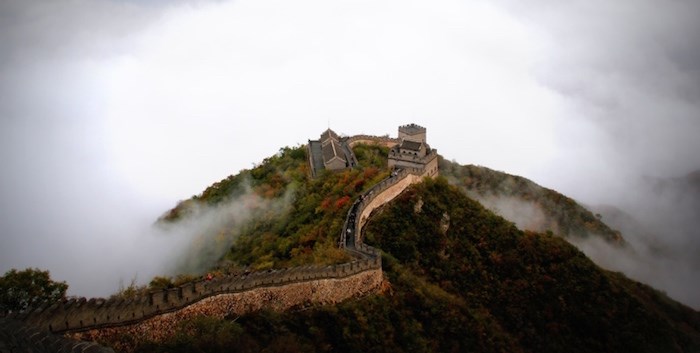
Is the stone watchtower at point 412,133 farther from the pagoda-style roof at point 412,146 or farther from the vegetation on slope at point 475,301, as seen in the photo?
the vegetation on slope at point 475,301

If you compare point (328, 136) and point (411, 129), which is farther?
point (328, 136)

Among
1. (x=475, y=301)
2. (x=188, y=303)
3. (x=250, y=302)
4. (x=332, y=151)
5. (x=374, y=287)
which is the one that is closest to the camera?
(x=188, y=303)

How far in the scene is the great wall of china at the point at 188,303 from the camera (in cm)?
2070

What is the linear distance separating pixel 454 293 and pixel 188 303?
23596mm

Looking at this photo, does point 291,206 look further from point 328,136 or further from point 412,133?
point 328,136

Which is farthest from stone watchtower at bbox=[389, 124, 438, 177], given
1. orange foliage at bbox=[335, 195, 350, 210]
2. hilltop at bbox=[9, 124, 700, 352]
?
orange foliage at bbox=[335, 195, 350, 210]

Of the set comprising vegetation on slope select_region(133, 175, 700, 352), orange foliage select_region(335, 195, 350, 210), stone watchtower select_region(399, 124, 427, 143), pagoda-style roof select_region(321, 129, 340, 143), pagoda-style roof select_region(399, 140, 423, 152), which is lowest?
vegetation on slope select_region(133, 175, 700, 352)

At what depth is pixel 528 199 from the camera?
86562 millimetres

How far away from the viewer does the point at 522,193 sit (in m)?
87.6

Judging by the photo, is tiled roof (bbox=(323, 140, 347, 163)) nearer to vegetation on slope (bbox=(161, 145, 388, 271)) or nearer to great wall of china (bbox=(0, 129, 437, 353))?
vegetation on slope (bbox=(161, 145, 388, 271))

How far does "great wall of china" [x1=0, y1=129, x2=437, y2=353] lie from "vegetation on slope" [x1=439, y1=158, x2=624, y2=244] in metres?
38.0

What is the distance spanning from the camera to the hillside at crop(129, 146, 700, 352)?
35.6 m

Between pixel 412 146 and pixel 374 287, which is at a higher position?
pixel 412 146

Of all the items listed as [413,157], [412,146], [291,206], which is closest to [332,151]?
[412,146]
